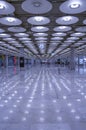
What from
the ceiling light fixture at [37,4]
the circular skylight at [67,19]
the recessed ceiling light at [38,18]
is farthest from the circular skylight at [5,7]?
the circular skylight at [67,19]

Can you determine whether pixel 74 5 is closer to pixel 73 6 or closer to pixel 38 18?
pixel 73 6

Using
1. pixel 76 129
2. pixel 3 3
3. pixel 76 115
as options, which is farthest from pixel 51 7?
pixel 76 129

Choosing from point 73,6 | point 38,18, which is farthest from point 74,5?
point 38,18

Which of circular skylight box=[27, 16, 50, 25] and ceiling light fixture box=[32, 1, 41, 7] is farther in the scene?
circular skylight box=[27, 16, 50, 25]

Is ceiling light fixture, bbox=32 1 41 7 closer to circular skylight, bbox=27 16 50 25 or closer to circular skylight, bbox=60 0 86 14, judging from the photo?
circular skylight, bbox=60 0 86 14

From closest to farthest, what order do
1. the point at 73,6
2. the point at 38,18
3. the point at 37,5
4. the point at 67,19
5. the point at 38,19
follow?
the point at 37,5 < the point at 73,6 < the point at 38,18 < the point at 38,19 < the point at 67,19

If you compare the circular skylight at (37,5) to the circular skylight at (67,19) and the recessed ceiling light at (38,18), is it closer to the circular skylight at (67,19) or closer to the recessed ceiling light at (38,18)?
the recessed ceiling light at (38,18)

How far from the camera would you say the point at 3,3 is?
419 inches

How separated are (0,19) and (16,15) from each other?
157cm

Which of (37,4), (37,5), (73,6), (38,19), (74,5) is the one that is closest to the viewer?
(37,4)

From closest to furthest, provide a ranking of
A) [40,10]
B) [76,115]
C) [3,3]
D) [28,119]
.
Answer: [28,119], [76,115], [3,3], [40,10]

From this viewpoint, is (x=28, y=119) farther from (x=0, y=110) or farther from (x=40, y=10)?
(x=40, y=10)

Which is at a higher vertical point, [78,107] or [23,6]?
[23,6]

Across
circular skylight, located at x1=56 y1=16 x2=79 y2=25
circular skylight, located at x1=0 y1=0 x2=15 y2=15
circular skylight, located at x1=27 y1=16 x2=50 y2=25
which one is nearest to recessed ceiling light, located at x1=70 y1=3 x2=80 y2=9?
circular skylight, located at x1=56 y1=16 x2=79 y2=25
